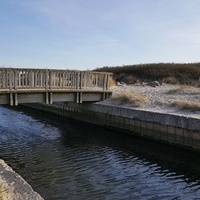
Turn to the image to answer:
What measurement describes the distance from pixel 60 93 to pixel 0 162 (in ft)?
34.6

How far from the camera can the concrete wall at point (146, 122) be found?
15.4m

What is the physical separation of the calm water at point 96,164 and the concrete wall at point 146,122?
521mm

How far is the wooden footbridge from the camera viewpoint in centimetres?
1759

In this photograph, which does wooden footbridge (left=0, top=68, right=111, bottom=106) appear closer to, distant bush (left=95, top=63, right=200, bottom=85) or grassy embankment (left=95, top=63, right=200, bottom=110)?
grassy embankment (left=95, top=63, right=200, bottom=110)

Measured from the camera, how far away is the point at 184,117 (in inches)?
617

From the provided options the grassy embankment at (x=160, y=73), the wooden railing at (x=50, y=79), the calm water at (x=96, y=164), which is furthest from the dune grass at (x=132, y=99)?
the grassy embankment at (x=160, y=73)

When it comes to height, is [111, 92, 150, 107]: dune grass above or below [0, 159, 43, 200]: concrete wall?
above

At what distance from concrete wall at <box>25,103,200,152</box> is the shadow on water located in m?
0.32

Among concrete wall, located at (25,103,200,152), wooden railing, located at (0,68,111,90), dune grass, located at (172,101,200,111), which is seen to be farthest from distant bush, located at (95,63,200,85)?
dune grass, located at (172,101,200,111)

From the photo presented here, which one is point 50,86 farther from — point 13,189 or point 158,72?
point 158,72

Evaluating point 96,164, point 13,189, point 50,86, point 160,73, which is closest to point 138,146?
point 96,164

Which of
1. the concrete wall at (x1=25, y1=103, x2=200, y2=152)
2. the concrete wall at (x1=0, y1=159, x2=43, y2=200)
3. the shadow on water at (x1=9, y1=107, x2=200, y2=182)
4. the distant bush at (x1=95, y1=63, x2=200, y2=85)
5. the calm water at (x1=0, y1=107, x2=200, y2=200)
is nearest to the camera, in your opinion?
the concrete wall at (x1=0, y1=159, x2=43, y2=200)

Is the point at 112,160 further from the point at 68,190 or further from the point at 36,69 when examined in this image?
the point at 36,69

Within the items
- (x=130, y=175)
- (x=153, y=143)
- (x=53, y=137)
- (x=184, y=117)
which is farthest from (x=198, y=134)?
(x=53, y=137)
